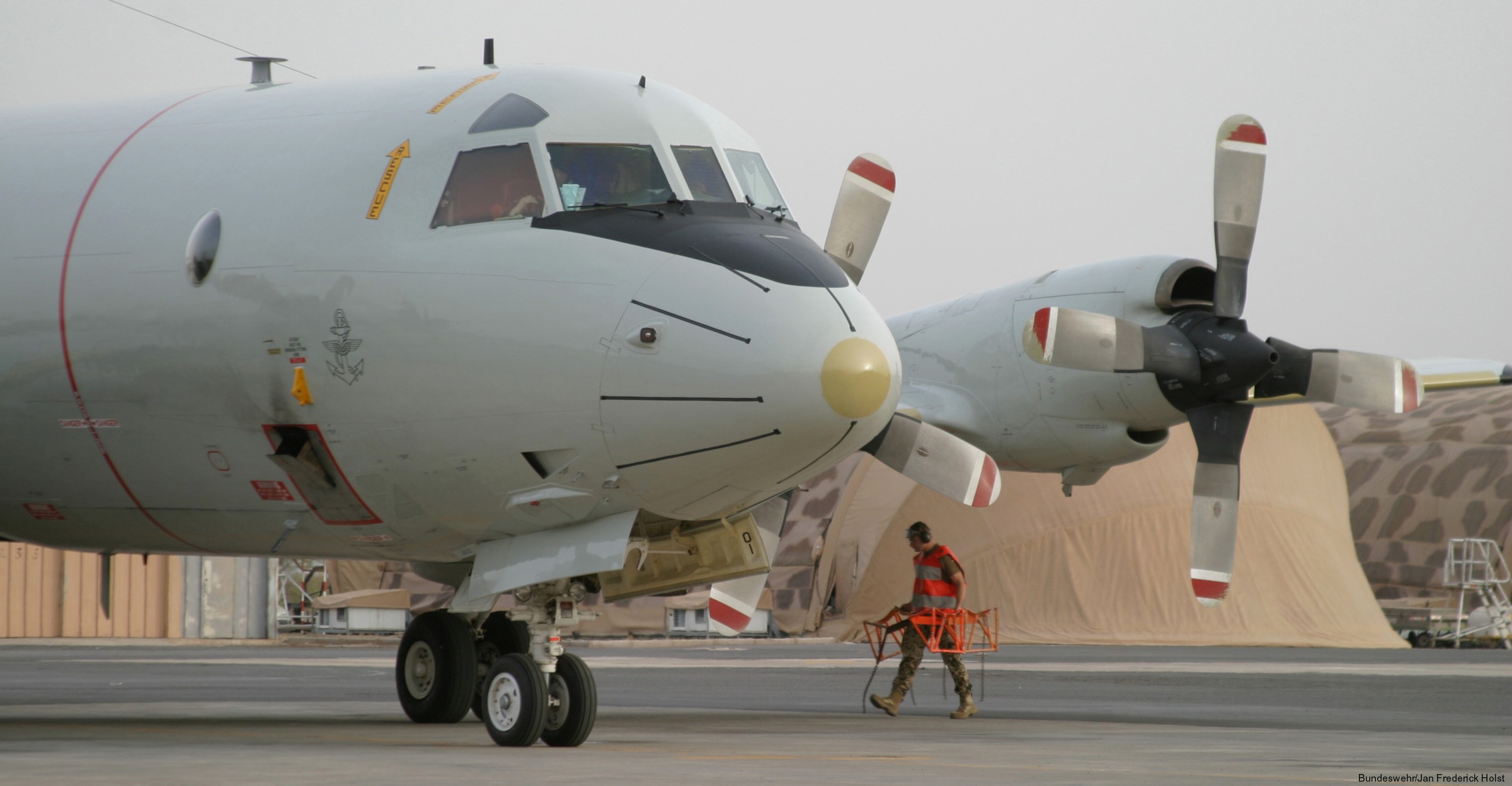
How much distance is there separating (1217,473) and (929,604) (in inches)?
123

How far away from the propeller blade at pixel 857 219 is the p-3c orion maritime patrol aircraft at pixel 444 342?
3.75m

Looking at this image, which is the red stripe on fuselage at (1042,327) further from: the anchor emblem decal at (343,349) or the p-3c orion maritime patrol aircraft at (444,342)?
the anchor emblem decal at (343,349)

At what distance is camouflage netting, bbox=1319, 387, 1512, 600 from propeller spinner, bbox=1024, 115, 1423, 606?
34.9 m

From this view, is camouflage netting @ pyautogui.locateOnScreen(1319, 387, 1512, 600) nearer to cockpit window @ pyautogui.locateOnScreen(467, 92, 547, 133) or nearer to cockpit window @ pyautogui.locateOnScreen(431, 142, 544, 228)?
cockpit window @ pyautogui.locateOnScreen(467, 92, 547, 133)

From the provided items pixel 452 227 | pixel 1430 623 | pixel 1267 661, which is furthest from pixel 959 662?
pixel 1430 623

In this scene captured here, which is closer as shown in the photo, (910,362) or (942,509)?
(910,362)

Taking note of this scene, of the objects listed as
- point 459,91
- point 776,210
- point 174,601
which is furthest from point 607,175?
point 174,601

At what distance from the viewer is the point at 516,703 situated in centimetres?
1041

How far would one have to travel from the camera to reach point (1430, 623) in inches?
1720

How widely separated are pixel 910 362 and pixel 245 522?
814cm

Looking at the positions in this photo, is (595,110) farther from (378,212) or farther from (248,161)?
(248,161)

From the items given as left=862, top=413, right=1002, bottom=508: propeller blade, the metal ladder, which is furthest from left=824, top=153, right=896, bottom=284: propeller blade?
the metal ladder

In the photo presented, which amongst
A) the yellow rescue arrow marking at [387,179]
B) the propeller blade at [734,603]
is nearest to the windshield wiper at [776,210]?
the yellow rescue arrow marking at [387,179]

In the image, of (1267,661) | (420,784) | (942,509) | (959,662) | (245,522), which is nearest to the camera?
(420,784)
